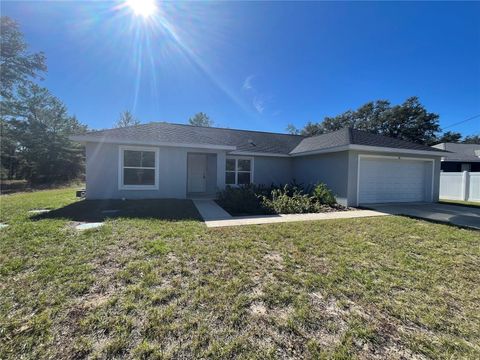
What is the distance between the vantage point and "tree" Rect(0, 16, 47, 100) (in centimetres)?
2016

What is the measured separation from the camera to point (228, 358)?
1.97 meters

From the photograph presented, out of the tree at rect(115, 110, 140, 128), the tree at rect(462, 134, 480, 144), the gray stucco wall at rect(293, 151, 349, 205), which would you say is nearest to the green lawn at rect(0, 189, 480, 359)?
the gray stucco wall at rect(293, 151, 349, 205)

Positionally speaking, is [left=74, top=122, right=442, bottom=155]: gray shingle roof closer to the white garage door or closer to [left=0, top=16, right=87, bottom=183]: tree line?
the white garage door

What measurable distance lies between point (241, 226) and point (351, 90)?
53.7ft

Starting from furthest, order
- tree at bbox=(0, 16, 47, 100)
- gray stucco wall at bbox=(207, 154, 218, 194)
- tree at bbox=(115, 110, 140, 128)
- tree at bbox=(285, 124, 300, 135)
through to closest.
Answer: tree at bbox=(285, 124, 300, 135)
tree at bbox=(115, 110, 140, 128)
tree at bbox=(0, 16, 47, 100)
gray stucco wall at bbox=(207, 154, 218, 194)

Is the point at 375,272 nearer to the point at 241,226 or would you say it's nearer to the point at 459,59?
the point at 241,226

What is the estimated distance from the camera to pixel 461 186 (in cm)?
1447

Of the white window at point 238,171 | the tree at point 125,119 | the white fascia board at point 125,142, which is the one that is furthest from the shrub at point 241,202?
the tree at point 125,119

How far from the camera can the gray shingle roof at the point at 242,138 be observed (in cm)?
1021

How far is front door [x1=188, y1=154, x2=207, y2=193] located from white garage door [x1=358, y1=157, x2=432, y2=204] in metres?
8.85

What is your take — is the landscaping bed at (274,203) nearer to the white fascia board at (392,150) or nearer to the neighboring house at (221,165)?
the neighboring house at (221,165)

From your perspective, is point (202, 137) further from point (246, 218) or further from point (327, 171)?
point (327, 171)

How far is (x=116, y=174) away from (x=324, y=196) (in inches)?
383

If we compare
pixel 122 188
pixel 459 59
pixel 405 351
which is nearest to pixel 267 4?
pixel 122 188
